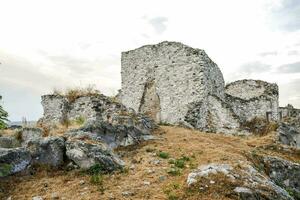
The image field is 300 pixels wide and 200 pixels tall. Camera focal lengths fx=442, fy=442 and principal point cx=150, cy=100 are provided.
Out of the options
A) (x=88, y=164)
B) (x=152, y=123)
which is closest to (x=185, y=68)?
(x=152, y=123)

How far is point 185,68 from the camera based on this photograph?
23734 millimetres

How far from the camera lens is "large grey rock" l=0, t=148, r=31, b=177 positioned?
1034cm

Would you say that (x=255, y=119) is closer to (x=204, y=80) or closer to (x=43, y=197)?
(x=204, y=80)

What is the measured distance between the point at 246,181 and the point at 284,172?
4066 mm

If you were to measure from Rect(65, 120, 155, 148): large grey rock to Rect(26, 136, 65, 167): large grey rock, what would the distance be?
1.21 meters

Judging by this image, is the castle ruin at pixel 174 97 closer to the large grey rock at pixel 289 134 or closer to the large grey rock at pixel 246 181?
the large grey rock at pixel 289 134

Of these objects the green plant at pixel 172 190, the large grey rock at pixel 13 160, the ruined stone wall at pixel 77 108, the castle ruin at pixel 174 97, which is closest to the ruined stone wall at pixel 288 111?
the castle ruin at pixel 174 97

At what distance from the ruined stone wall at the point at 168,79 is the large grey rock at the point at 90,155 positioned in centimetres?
1136

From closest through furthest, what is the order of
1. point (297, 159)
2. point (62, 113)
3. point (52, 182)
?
point (52, 182)
point (297, 159)
point (62, 113)

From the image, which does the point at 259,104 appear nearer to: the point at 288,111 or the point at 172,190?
the point at 288,111

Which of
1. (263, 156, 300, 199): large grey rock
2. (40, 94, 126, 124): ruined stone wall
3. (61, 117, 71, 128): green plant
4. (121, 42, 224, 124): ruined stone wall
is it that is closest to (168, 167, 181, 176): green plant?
(263, 156, 300, 199): large grey rock

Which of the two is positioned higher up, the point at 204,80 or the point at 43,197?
the point at 204,80

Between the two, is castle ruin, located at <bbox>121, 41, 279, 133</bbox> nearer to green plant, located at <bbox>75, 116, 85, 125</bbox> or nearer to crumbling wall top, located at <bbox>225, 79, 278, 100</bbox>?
crumbling wall top, located at <bbox>225, 79, 278, 100</bbox>

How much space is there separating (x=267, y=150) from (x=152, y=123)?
14.0 ft
